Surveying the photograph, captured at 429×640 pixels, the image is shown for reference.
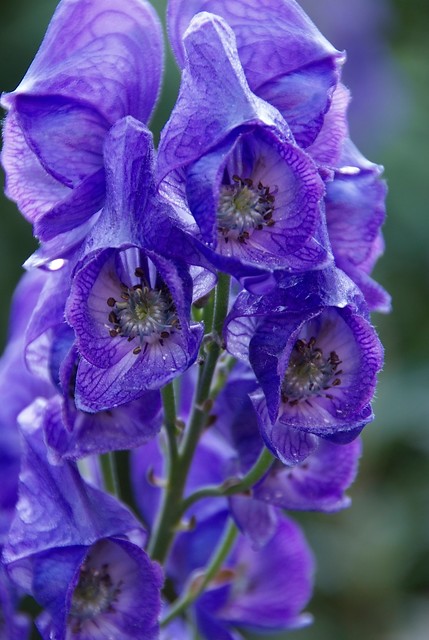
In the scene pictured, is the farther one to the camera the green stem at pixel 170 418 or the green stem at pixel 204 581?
the green stem at pixel 204 581

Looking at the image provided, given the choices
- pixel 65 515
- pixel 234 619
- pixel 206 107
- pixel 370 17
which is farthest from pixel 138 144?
pixel 370 17


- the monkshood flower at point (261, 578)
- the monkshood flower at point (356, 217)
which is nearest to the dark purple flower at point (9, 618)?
the monkshood flower at point (261, 578)

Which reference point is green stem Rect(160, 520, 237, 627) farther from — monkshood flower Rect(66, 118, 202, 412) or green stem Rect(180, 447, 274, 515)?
monkshood flower Rect(66, 118, 202, 412)

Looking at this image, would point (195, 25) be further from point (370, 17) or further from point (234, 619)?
point (370, 17)

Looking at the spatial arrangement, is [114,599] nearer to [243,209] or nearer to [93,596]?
[93,596]

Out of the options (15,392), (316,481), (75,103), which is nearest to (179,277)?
(75,103)

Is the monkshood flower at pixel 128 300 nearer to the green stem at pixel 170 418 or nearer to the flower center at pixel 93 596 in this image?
the green stem at pixel 170 418

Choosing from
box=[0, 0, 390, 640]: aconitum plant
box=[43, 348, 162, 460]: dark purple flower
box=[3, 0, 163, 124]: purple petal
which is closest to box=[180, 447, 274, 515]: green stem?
box=[0, 0, 390, 640]: aconitum plant
